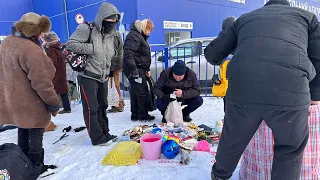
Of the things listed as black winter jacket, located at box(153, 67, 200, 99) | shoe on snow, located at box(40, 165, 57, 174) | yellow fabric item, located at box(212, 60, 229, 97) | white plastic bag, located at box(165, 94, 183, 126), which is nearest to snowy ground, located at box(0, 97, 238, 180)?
shoe on snow, located at box(40, 165, 57, 174)

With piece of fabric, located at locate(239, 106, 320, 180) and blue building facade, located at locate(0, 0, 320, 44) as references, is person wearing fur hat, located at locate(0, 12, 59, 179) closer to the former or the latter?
piece of fabric, located at locate(239, 106, 320, 180)

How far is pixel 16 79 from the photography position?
2359mm

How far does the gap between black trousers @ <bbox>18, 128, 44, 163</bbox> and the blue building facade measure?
10138 millimetres

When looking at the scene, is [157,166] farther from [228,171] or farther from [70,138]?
[70,138]

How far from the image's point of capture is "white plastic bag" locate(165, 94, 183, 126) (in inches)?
150

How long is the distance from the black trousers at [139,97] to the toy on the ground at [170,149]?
58.4 inches

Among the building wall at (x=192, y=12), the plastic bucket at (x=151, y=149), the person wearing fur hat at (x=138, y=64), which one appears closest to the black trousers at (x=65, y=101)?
the person wearing fur hat at (x=138, y=64)

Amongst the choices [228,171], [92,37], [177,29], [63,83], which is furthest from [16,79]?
[177,29]

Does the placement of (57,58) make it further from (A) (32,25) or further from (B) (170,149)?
(B) (170,149)

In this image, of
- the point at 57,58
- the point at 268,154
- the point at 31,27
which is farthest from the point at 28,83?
the point at 57,58

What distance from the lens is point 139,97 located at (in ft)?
13.8

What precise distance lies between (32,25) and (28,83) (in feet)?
1.81

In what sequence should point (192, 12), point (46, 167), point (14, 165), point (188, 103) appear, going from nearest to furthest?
point (14, 165), point (46, 167), point (188, 103), point (192, 12)

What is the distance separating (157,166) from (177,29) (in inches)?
519
